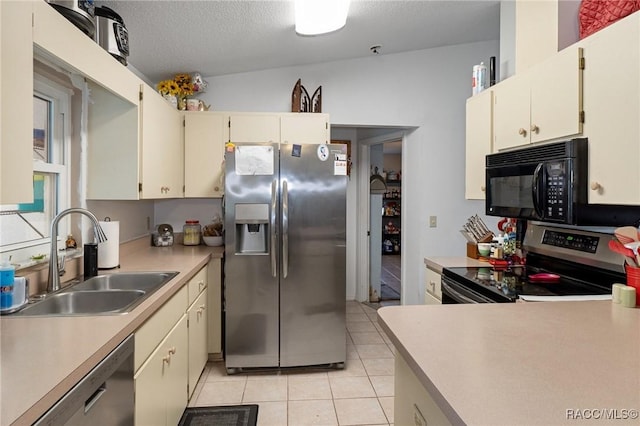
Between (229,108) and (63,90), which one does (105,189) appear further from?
(229,108)

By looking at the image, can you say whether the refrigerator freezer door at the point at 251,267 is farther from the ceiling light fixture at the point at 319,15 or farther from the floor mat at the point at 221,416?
the ceiling light fixture at the point at 319,15

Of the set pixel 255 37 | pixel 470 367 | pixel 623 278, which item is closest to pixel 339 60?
pixel 255 37

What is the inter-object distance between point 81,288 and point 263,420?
48.6 inches

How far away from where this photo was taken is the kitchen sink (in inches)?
60.8

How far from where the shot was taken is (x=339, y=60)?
3559 mm

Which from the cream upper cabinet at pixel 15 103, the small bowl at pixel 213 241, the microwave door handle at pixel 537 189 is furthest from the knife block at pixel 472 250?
the cream upper cabinet at pixel 15 103

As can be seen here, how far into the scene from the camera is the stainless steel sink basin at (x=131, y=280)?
1976 millimetres

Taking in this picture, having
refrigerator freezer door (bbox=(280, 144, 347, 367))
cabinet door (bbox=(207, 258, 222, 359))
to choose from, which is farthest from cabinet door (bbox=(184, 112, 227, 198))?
refrigerator freezer door (bbox=(280, 144, 347, 367))

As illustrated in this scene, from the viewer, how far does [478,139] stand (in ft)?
7.90

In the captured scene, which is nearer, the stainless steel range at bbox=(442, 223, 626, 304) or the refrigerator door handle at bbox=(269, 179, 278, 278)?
the stainless steel range at bbox=(442, 223, 626, 304)

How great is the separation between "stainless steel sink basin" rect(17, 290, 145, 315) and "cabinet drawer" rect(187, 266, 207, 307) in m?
0.47

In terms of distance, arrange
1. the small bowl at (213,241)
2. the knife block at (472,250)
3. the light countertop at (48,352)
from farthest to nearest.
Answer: the small bowl at (213,241), the knife block at (472,250), the light countertop at (48,352)

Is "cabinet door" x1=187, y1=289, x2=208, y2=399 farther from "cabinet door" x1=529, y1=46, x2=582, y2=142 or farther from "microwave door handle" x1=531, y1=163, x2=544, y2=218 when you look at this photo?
"cabinet door" x1=529, y1=46, x2=582, y2=142

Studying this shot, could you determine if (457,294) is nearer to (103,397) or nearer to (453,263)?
(453,263)
